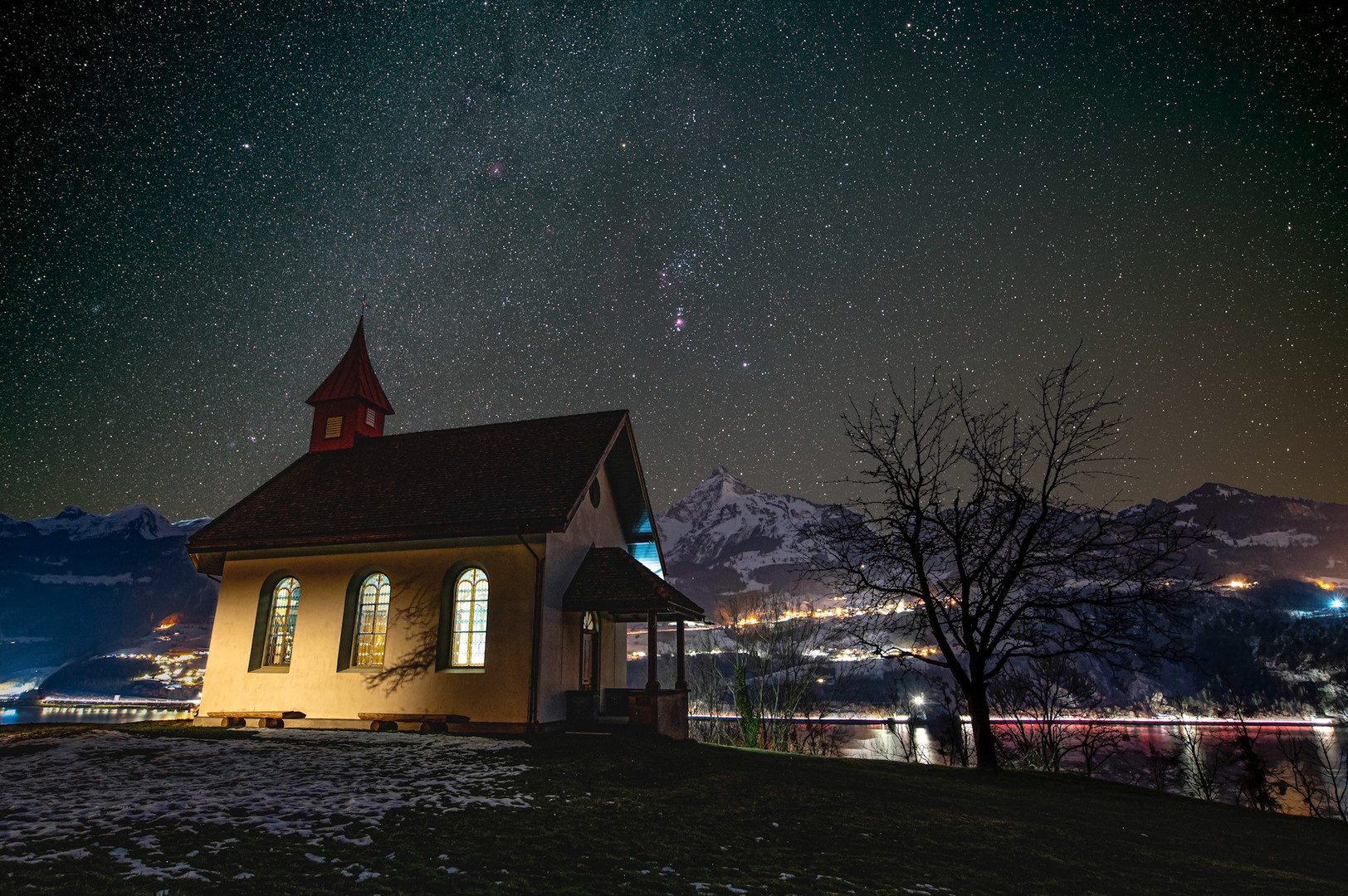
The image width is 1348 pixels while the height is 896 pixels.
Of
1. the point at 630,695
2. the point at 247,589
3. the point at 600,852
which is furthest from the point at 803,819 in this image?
the point at 247,589

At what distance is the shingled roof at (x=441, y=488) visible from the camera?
18.6m

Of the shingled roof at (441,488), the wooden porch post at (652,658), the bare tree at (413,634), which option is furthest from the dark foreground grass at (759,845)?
the shingled roof at (441,488)

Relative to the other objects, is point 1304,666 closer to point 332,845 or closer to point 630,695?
point 630,695

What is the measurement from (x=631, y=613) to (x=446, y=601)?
17.4 ft

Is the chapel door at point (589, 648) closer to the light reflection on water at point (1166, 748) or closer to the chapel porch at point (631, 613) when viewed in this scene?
the chapel porch at point (631, 613)

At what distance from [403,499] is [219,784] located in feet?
37.1

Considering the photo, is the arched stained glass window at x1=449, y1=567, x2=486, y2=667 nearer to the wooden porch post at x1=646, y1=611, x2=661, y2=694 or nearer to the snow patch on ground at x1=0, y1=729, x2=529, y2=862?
the snow patch on ground at x1=0, y1=729, x2=529, y2=862

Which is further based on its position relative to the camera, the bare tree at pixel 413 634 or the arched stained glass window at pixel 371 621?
the arched stained glass window at pixel 371 621

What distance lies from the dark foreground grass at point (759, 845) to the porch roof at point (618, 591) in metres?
4.18

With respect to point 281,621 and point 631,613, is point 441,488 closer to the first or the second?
point 281,621

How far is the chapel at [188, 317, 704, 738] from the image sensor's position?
1767 centimetres

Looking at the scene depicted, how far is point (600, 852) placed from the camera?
7348 millimetres

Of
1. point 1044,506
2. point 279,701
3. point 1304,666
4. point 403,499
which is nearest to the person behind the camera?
point 1044,506

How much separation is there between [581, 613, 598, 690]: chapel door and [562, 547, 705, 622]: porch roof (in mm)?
1251
